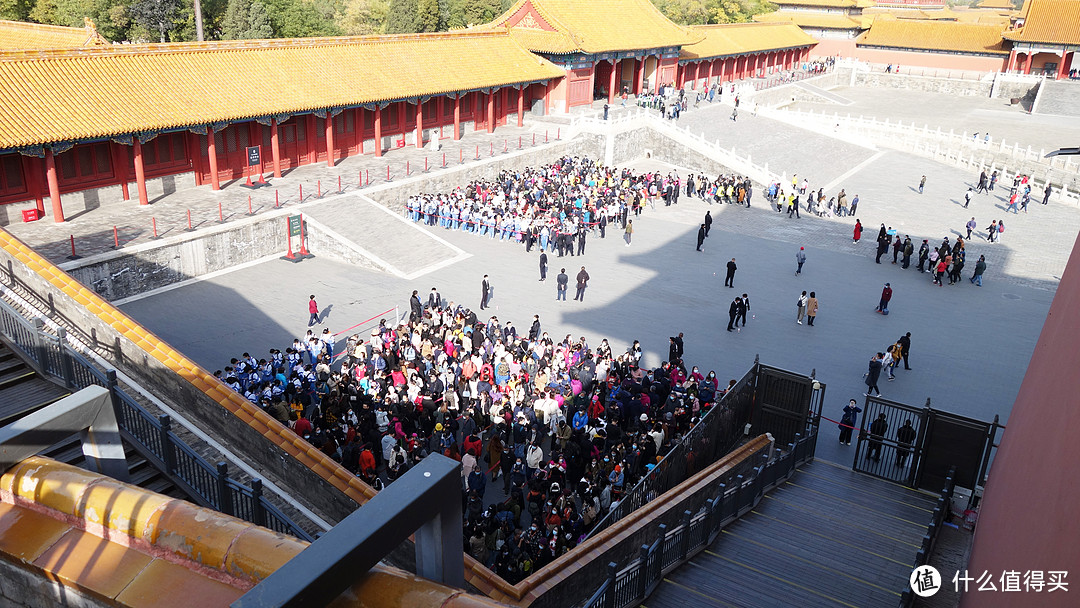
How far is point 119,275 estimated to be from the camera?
2050cm

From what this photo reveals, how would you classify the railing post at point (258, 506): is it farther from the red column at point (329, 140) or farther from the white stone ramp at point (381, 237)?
the red column at point (329, 140)

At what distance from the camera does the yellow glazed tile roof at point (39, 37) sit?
94.2 ft

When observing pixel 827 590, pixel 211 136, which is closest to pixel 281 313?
pixel 211 136

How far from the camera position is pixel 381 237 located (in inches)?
998

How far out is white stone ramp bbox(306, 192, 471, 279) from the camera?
24.4m

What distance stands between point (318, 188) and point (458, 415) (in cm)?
1446

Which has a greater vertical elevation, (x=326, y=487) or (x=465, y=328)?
(x=326, y=487)

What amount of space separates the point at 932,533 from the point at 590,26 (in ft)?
121

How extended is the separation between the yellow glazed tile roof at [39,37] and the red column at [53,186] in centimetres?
824

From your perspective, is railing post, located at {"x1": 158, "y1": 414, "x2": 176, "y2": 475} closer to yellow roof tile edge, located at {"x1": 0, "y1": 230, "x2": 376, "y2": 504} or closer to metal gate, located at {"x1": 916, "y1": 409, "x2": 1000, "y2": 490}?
yellow roof tile edge, located at {"x1": 0, "y1": 230, "x2": 376, "y2": 504}

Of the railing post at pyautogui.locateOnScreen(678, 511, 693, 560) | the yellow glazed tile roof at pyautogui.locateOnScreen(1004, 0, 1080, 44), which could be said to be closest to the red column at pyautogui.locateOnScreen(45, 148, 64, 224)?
the railing post at pyautogui.locateOnScreen(678, 511, 693, 560)

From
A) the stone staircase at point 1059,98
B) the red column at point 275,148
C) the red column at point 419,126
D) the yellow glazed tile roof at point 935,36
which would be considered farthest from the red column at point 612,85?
the yellow glazed tile roof at point 935,36

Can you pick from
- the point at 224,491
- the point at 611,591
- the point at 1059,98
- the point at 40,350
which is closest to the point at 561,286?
the point at 611,591

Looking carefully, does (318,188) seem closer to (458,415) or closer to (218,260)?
(218,260)
